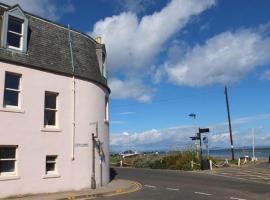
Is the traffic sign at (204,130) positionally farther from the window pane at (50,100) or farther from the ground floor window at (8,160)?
the ground floor window at (8,160)

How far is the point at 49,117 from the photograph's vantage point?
63.7 feet

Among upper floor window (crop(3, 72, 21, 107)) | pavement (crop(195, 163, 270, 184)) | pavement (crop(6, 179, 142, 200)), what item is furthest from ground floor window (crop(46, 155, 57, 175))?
pavement (crop(195, 163, 270, 184))

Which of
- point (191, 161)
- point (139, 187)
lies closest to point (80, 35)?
point (139, 187)

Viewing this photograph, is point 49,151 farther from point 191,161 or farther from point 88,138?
point 191,161

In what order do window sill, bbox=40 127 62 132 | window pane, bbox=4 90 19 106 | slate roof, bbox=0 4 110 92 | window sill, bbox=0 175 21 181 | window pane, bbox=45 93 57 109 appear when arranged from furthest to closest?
1. window pane, bbox=45 93 57 109
2. window sill, bbox=40 127 62 132
3. slate roof, bbox=0 4 110 92
4. window pane, bbox=4 90 19 106
5. window sill, bbox=0 175 21 181

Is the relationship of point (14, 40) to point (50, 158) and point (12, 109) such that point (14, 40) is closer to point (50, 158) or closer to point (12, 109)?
point (12, 109)

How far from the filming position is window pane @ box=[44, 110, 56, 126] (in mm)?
19230

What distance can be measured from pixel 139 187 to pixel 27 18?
10.5 m

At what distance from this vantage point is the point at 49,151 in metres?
18.7

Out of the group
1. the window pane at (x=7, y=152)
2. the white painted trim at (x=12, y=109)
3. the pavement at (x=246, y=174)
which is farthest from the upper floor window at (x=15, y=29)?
the pavement at (x=246, y=174)

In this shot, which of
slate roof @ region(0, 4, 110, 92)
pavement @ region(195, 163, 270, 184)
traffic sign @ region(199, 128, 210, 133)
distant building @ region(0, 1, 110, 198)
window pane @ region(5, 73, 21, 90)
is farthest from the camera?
traffic sign @ region(199, 128, 210, 133)

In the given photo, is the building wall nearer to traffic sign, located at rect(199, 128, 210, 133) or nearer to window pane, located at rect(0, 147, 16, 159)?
window pane, located at rect(0, 147, 16, 159)

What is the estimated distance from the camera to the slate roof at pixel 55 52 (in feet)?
60.2

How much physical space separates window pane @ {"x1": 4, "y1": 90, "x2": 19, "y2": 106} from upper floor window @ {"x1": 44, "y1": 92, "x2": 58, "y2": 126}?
1.68 meters
